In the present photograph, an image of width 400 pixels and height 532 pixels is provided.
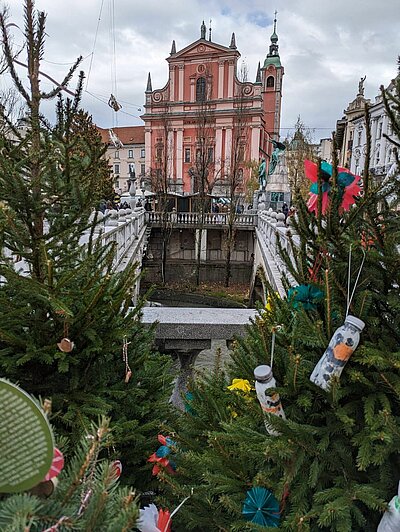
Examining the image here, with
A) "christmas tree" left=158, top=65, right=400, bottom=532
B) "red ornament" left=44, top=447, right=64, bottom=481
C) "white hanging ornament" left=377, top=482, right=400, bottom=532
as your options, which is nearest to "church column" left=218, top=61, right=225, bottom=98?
"christmas tree" left=158, top=65, right=400, bottom=532

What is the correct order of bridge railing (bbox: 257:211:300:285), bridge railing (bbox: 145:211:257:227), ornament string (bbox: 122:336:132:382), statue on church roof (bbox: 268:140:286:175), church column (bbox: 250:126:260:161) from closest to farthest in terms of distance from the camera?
1. ornament string (bbox: 122:336:132:382)
2. bridge railing (bbox: 257:211:300:285)
3. statue on church roof (bbox: 268:140:286:175)
4. bridge railing (bbox: 145:211:257:227)
5. church column (bbox: 250:126:260:161)

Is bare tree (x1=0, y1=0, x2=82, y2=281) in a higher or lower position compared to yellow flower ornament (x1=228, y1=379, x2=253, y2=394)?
higher

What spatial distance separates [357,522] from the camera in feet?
4.99

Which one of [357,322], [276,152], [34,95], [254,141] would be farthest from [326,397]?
[254,141]

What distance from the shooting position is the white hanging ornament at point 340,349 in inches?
58.5

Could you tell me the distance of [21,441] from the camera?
3.04 ft

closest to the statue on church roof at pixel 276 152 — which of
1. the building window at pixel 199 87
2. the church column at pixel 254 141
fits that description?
the church column at pixel 254 141

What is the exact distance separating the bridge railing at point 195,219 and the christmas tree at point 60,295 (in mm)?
21463

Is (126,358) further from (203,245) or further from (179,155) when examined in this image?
(179,155)

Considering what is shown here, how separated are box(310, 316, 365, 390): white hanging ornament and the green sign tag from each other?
100 centimetres

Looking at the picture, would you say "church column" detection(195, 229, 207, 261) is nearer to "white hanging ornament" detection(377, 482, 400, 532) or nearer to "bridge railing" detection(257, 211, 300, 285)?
"bridge railing" detection(257, 211, 300, 285)

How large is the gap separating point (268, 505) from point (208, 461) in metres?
0.31

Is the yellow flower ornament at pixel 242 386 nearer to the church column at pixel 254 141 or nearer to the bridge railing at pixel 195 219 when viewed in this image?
the bridge railing at pixel 195 219

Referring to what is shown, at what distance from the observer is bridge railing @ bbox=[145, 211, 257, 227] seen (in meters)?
23.9
